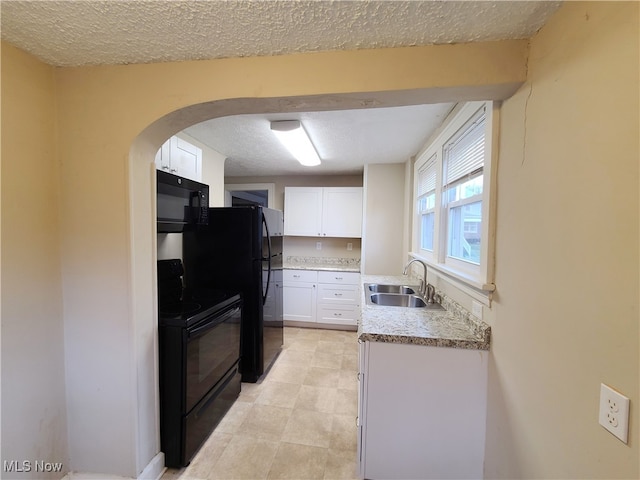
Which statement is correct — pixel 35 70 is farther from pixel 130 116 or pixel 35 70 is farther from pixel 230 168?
pixel 230 168

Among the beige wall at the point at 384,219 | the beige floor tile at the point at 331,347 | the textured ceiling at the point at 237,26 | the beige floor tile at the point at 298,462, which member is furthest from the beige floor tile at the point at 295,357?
the textured ceiling at the point at 237,26

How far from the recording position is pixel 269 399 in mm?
2236

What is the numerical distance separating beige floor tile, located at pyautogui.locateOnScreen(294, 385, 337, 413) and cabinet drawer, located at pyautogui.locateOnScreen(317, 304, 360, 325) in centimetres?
137

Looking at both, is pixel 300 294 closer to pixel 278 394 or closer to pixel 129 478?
pixel 278 394

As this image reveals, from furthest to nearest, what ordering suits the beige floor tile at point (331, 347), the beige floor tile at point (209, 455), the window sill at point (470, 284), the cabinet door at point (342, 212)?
1. the cabinet door at point (342, 212)
2. the beige floor tile at point (331, 347)
3. the beige floor tile at point (209, 455)
4. the window sill at point (470, 284)

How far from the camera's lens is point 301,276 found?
12.5 feet

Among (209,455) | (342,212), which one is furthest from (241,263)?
(342,212)

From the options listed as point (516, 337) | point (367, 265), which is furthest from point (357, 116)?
point (367, 265)

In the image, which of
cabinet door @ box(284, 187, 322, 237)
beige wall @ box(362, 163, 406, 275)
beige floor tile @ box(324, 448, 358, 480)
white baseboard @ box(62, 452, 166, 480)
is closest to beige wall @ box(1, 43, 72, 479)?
white baseboard @ box(62, 452, 166, 480)

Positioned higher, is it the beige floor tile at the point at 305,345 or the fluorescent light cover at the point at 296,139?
the fluorescent light cover at the point at 296,139

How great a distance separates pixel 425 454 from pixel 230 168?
3818 mm

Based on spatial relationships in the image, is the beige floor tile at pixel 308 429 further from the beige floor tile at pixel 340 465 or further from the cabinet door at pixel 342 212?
the cabinet door at pixel 342 212

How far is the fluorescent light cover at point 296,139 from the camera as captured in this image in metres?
2.13

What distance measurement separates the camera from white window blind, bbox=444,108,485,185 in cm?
158
